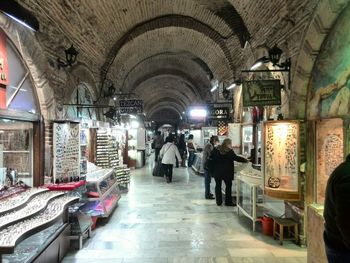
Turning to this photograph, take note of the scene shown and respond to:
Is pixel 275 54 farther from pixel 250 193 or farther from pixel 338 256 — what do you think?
pixel 338 256

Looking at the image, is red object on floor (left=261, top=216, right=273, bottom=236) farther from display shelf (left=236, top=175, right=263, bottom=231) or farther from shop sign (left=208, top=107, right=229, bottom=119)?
shop sign (left=208, top=107, right=229, bottom=119)

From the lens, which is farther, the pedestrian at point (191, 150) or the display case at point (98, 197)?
the pedestrian at point (191, 150)

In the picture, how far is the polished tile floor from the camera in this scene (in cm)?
489

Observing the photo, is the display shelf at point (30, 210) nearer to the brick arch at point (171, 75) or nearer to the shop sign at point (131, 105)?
the shop sign at point (131, 105)

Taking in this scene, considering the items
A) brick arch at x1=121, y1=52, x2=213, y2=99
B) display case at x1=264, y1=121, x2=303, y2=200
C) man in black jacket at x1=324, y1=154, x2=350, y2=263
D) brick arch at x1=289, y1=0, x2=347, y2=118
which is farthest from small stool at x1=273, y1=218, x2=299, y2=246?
brick arch at x1=121, y1=52, x2=213, y2=99

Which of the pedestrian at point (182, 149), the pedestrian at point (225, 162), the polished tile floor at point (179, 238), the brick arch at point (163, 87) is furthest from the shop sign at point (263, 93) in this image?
the brick arch at point (163, 87)

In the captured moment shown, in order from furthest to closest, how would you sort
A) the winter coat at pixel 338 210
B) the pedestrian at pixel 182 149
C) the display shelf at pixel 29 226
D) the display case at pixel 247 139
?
the pedestrian at pixel 182 149 → the display case at pixel 247 139 → the display shelf at pixel 29 226 → the winter coat at pixel 338 210

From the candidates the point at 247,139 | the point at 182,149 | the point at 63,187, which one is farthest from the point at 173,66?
the point at 63,187

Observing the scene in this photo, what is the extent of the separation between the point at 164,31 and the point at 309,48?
762cm

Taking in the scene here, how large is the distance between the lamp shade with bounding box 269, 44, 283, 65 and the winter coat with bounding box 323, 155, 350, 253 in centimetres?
418

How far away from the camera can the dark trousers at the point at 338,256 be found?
220 centimetres

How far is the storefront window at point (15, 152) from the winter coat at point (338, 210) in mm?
4353

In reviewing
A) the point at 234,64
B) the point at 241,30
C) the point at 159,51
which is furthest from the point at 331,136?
the point at 159,51

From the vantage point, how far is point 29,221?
3.79 metres
